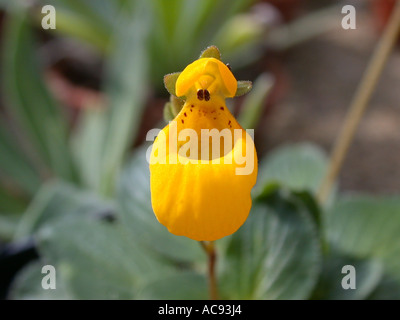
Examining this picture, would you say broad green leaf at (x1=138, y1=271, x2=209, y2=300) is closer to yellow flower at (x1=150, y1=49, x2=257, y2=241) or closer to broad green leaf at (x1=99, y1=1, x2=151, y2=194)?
yellow flower at (x1=150, y1=49, x2=257, y2=241)

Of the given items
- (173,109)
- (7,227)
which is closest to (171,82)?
(173,109)

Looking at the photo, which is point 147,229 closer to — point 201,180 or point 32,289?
point 32,289

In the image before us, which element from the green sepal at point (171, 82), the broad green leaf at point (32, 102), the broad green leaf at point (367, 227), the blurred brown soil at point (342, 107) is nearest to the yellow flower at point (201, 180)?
the green sepal at point (171, 82)

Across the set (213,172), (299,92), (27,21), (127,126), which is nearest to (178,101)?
(213,172)

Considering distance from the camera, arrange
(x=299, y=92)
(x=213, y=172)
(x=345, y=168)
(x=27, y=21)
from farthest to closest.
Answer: (x=299, y=92) → (x=345, y=168) → (x=27, y=21) → (x=213, y=172)

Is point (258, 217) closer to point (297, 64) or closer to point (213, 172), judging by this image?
point (213, 172)
